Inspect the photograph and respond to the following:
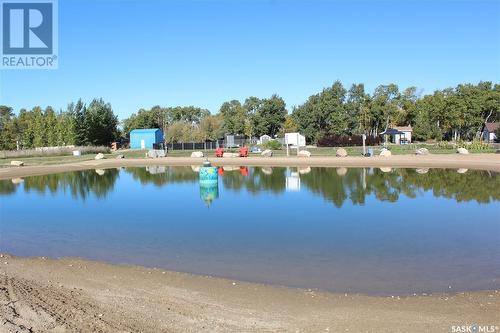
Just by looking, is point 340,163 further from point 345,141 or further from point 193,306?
point 193,306

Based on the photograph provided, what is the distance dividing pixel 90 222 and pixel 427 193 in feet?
55.3

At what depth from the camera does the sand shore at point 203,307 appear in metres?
7.18

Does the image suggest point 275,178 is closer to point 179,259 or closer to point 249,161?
point 249,161

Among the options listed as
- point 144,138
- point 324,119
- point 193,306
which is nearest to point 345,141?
point 324,119

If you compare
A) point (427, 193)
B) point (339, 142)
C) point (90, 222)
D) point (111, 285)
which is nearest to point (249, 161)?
point (339, 142)

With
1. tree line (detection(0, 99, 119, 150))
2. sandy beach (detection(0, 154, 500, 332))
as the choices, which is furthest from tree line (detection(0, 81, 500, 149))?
sandy beach (detection(0, 154, 500, 332))

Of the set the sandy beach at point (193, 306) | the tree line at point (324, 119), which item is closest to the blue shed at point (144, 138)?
the tree line at point (324, 119)

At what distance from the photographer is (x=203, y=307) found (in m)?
8.36

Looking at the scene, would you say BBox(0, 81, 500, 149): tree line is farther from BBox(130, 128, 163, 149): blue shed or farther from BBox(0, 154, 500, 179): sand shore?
BBox(0, 154, 500, 179): sand shore

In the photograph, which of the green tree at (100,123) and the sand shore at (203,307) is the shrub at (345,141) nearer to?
the green tree at (100,123)

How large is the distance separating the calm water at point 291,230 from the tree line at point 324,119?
5285 centimetres

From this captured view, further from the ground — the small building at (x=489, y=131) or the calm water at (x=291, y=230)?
the small building at (x=489, y=131)

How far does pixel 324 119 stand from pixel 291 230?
68361 mm

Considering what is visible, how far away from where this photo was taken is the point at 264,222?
17.8m
